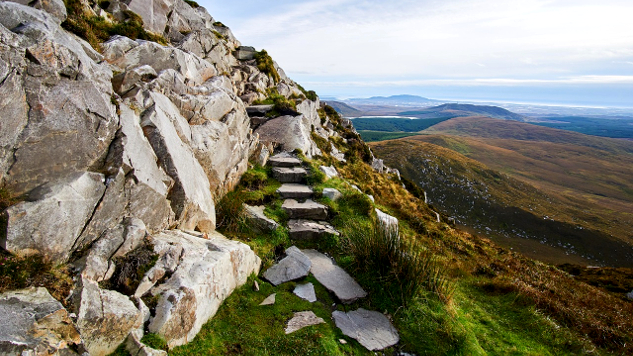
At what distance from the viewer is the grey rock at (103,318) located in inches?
181

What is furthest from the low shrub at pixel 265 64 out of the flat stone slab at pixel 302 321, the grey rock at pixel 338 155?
the flat stone slab at pixel 302 321

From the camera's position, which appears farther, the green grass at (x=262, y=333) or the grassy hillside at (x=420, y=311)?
the grassy hillside at (x=420, y=311)

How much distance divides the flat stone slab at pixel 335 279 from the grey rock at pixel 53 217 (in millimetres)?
5895

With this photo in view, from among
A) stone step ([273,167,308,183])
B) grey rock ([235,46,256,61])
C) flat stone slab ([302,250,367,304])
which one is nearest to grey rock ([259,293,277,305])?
flat stone slab ([302,250,367,304])

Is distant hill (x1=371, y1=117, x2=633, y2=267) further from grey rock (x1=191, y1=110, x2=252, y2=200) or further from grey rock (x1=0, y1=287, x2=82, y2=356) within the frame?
grey rock (x1=0, y1=287, x2=82, y2=356)

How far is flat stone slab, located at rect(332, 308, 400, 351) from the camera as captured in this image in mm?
7012

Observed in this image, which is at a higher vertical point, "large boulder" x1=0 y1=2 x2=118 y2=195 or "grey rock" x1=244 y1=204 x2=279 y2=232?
"large boulder" x1=0 y1=2 x2=118 y2=195

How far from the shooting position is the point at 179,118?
376 inches

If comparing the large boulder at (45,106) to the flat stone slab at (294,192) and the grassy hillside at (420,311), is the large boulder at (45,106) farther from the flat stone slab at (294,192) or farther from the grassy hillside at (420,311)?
the flat stone slab at (294,192)

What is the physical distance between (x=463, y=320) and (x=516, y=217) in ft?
323

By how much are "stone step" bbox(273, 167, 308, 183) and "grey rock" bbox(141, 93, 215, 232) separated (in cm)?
460

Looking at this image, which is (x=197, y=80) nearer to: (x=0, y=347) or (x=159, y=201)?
(x=159, y=201)

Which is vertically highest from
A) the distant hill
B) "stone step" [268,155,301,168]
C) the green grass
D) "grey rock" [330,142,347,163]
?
"stone step" [268,155,301,168]

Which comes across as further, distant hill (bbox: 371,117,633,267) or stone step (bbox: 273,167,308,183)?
distant hill (bbox: 371,117,633,267)
